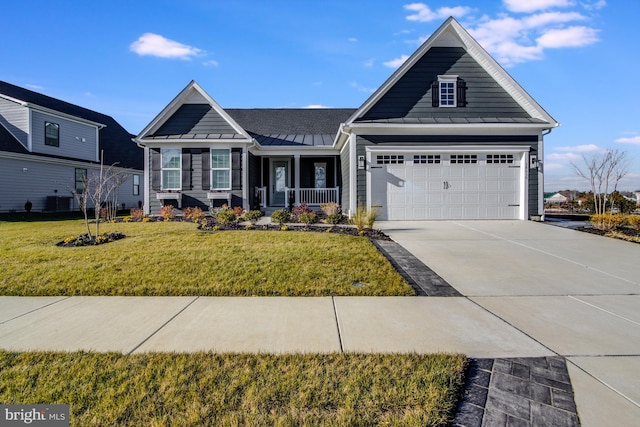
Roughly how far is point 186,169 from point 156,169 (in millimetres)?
1328

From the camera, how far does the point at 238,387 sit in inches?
91.5

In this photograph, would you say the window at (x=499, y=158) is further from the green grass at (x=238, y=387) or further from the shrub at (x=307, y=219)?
the green grass at (x=238, y=387)

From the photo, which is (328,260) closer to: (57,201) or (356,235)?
(356,235)

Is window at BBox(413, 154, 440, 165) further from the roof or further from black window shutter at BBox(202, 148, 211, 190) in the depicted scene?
the roof

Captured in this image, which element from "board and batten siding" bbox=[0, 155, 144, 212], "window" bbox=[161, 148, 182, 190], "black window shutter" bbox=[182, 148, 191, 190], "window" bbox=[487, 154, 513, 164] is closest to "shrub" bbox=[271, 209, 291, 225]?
"black window shutter" bbox=[182, 148, 191, 190]

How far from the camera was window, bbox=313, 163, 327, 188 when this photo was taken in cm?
1759

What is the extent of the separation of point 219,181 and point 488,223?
35.7 feet

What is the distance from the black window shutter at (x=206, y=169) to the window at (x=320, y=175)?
5.69 metres

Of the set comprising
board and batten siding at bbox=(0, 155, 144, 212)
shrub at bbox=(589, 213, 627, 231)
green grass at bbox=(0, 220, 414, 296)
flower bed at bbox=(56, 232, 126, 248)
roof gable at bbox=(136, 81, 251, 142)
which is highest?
roof gable at bbox=(136, 81, 251, 142)

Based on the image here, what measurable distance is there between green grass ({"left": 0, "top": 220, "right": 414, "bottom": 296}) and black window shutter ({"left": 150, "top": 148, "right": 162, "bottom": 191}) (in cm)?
622

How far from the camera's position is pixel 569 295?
4527mm

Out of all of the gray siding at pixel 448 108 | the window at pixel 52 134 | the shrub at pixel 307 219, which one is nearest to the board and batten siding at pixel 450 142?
the gray siding at pixel 448 108

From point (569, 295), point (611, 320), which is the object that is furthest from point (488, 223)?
point (611, 320)

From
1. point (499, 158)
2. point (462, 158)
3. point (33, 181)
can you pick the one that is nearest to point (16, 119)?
point (33, 181)
